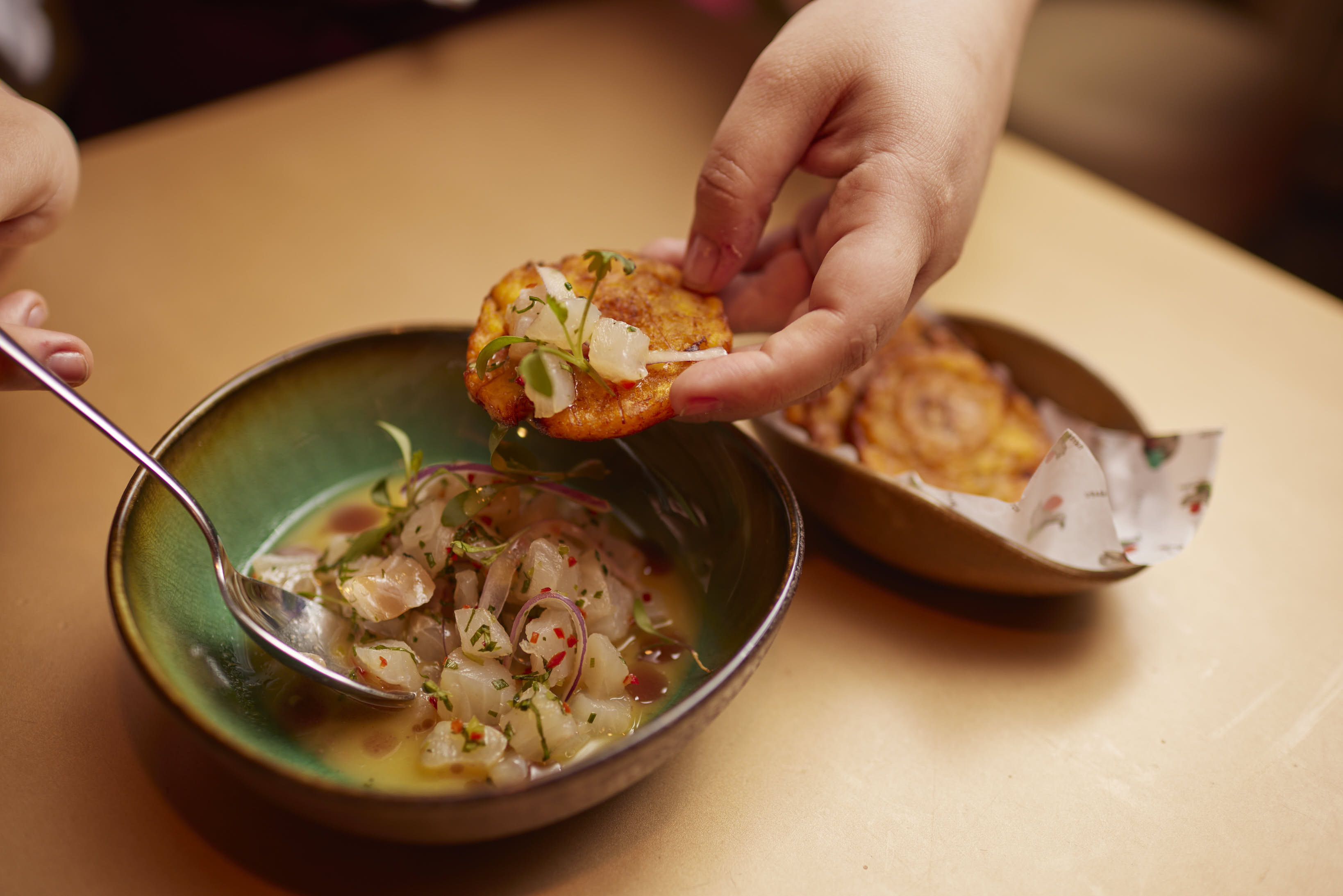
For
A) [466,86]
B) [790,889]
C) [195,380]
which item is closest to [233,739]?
[790,889]

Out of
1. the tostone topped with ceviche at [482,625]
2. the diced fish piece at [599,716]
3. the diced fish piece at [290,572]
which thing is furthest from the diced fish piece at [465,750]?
the diced fish piece at [290,572]

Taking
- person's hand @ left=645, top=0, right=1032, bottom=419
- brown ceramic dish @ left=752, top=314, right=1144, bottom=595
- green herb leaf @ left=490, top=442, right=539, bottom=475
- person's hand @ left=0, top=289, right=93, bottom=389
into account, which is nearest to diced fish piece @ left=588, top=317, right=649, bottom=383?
person's hand @ left=645, top=0, right=1032, bottom=419

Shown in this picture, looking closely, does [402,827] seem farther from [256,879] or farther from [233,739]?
[256,879]

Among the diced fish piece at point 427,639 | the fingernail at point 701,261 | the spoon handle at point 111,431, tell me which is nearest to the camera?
the spoon handle at point 111,431

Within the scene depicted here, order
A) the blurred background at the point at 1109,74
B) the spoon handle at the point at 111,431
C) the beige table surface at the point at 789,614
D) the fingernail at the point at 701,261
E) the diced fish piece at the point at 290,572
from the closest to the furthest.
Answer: the spoon handle at the point at 111,431 < the beige table surface at the point at 789,614 < the diced fish piece at the point at 290,572 < the fingernail at the point at 701,261 < the blurred background at the point at 1109,74

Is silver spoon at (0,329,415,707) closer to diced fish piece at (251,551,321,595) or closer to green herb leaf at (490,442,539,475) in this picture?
diced fish piece at (251,551,321,595)

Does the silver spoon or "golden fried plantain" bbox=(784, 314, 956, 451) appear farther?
"golden fried plantain" bbox=(784, 314, 956, 451)

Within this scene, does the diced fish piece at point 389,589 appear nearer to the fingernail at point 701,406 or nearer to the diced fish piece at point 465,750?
the diced fish piece at point 465,750
